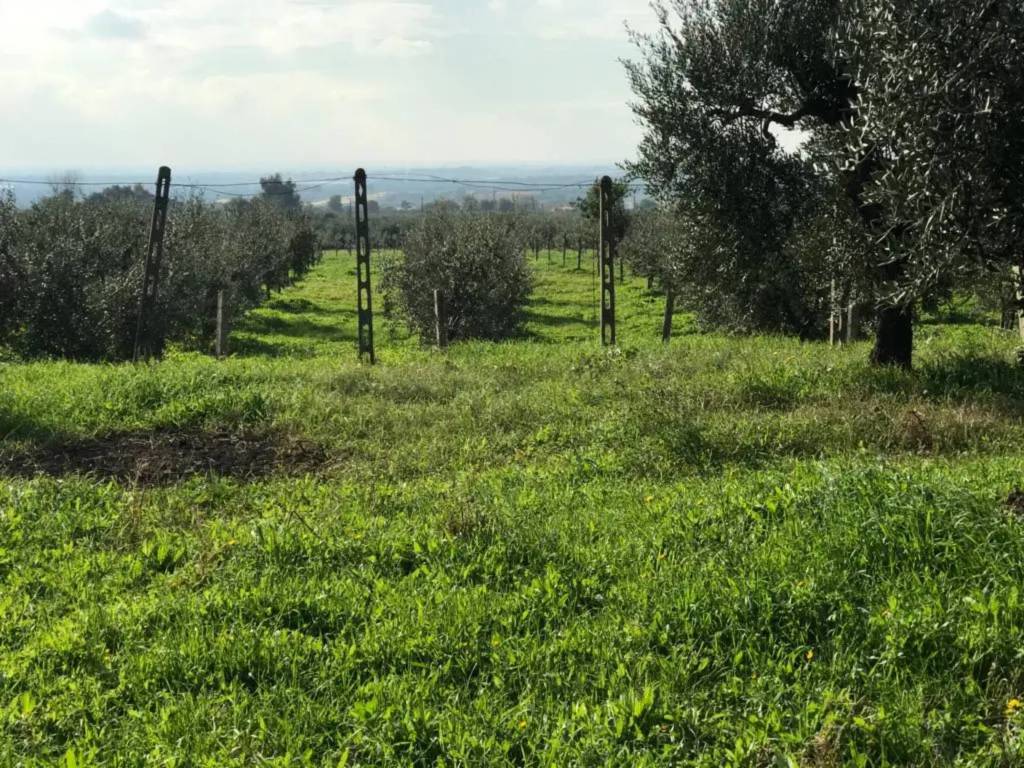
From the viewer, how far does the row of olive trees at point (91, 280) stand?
795 inches

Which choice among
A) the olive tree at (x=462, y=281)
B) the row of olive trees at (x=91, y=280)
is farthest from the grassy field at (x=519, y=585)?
the olive tree at (x=462, y=281)

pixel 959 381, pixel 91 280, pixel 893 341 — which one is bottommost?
pixel 959 381

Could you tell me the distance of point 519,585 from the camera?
4.68m

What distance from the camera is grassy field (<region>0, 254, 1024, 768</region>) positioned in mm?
3424

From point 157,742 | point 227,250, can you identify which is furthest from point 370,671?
point 227,250

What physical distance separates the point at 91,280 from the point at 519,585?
64.2 ft

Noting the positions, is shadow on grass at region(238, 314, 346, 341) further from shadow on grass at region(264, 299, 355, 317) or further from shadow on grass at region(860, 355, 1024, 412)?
shadow on grass at region(860, 355, 1024, 412)

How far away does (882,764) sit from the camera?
3.14m

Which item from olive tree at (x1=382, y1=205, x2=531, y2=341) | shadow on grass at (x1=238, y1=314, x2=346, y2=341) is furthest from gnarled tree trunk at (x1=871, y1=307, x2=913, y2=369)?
shadow on grass at (x1=238, y1=314, x2=346, y2=341)

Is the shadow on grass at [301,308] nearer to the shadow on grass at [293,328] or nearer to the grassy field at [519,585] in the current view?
the shadow on grass at [293,328]

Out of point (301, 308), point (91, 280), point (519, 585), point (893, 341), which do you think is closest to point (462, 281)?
point (91, 280)

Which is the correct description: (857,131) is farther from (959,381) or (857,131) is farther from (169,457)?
(169,457)

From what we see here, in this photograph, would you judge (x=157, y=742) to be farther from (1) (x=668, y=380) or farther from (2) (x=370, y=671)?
(1) (x=668, y=380)

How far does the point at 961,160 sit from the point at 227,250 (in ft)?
84.1
